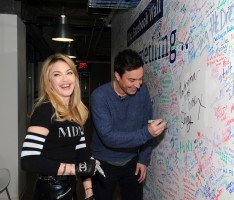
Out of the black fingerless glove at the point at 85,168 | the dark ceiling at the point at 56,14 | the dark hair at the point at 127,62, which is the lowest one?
the black fingerless glove at the point at 85,168

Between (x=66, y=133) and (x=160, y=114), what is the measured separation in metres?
0.92

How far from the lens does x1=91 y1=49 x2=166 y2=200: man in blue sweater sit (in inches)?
77.5

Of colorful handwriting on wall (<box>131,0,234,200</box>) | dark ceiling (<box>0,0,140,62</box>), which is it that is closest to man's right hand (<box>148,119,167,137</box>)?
colorful handwriting on wall (<box>131,0,234,200</box>)

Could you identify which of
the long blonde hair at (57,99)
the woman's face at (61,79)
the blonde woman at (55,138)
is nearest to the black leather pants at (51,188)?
the blonde woman at (55,138)

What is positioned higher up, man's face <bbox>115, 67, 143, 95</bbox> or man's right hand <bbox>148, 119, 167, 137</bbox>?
man's face <bbox>115, 67, 143, 95</bbox>

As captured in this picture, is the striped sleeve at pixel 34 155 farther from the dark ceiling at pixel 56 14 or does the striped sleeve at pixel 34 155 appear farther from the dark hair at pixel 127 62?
the dark ceiling at pixel 56 14

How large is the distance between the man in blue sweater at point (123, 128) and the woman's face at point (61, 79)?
426 mm

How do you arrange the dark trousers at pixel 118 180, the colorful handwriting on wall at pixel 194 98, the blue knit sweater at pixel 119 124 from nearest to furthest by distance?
the colorful handwriting on wall at pixel 194 98 < the blue knit sweater at pixel 119 124 < the dark trousers at pixel 118 180

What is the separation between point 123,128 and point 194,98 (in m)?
0.69

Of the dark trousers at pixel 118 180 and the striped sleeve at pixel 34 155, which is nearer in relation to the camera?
the striped sleeve at pixel 34 155

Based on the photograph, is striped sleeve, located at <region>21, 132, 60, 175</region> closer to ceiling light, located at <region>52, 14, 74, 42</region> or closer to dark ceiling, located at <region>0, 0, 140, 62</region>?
dark ceiling, located at <region>0, 0, 140, 62</region>

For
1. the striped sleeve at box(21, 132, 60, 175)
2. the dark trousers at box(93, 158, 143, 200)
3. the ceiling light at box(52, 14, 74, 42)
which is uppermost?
the ceiling light at box(52, 14, 74, 42)

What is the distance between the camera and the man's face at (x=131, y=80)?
198 cm
